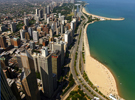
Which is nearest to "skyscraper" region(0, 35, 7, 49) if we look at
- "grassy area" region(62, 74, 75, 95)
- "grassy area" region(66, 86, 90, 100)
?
"grassy area" region(62, 74, 75, 95)

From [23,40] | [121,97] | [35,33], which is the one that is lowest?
[121,97]

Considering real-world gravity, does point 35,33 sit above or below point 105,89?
above

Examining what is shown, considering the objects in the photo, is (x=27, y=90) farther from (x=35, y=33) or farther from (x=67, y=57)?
(x=35, y=33)

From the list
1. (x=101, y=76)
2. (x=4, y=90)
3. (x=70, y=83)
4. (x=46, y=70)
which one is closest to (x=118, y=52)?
(x=101, y=76)

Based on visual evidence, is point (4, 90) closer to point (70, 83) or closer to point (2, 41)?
point (70, 83)

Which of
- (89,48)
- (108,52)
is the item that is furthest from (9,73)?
(108,52)

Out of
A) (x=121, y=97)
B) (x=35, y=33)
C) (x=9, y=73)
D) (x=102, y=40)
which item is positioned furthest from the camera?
(x=102, y=40)
